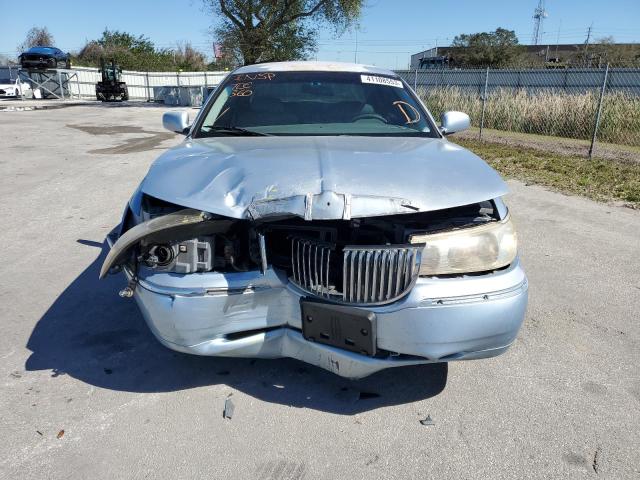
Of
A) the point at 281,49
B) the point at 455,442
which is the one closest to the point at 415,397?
the point at 455,442

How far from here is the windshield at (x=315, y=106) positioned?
12.0 feet

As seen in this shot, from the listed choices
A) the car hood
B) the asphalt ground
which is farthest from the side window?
the asphalt ground

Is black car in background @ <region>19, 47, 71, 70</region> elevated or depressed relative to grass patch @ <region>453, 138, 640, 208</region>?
elevated

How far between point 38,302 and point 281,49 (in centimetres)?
2652

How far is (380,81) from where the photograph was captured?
411 cm

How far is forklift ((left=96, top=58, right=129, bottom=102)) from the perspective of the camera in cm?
3291

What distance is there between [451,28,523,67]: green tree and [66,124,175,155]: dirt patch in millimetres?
44028

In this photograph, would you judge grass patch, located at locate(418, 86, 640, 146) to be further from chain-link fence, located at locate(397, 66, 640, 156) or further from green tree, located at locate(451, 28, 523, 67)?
green tree, located at locate(451, 28, 523, 67)

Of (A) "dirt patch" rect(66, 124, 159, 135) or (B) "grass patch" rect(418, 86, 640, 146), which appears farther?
(A) "dirt patch" rect(66, 124, 159, 135)

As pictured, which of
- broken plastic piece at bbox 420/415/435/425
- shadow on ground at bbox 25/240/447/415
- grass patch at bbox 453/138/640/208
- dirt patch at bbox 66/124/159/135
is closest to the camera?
broken plastic piece at bbox 420/415/435/425

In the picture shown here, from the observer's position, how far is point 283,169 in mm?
2441

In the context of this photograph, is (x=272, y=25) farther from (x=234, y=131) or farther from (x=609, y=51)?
(x=609, y=51)

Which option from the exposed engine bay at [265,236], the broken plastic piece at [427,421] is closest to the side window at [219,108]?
the exposed engine bay at [265,236]

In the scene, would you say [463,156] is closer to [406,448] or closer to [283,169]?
[283,169]
